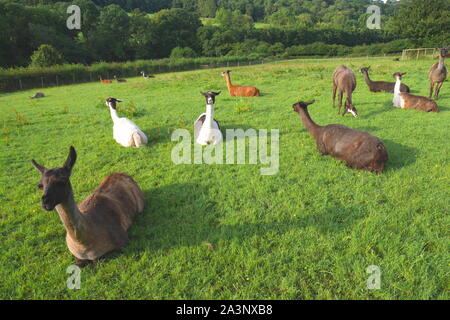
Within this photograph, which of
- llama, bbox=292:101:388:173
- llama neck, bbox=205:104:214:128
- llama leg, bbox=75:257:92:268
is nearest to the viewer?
llama leg, bbox=75:257:92:268

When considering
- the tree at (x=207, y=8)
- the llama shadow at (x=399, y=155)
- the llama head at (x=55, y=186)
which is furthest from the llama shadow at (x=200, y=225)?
the tree at (x=207, y=8)

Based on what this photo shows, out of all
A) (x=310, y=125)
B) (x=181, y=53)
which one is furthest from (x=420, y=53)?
(x=181, y=53)

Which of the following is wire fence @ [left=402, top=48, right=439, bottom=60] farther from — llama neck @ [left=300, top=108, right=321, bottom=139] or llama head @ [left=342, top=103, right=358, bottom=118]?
llama neck @ [left=300, top=108, right=321, bottom=139]

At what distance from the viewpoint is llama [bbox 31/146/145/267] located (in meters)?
2.97

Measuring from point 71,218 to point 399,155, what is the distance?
6.89 meters

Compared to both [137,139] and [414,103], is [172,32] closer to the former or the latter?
[414,103]

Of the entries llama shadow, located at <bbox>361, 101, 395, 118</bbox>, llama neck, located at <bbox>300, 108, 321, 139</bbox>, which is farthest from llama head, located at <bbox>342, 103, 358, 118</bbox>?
llama neck, located at <bbox>300, 108, 321, 139</bbox>

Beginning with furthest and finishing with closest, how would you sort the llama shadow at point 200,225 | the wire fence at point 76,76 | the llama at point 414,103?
the wire fence at point 76,76 < the llama at point 414,103 < the llama shadow at point 200,225

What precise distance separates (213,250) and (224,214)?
926mm

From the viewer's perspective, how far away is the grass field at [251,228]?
323 cm

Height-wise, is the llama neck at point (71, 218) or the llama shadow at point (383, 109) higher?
the llama shadow at point (383, 109)

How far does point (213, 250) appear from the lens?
3770mm

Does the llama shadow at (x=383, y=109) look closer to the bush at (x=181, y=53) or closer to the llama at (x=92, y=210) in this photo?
the llama at (x=92, y=210)

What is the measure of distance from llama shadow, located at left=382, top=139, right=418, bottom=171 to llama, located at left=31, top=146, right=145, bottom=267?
17.5ft
